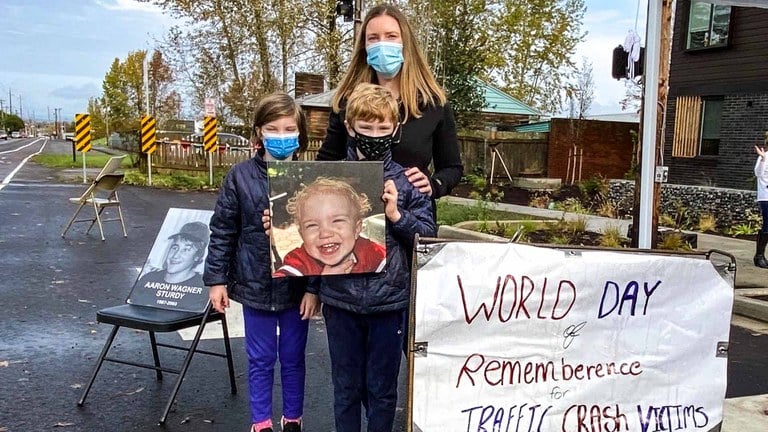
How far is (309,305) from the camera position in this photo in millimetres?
3236

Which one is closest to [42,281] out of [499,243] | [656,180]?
[499,243]

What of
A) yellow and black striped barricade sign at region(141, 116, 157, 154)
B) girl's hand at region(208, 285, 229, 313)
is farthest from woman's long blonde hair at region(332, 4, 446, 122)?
yellow and black striped barricade sign at region(141, 116, 157, 154)

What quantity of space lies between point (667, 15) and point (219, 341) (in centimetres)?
608

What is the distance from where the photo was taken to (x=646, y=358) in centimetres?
268

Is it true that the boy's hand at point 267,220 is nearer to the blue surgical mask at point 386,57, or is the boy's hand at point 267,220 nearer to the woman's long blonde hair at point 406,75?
the woman's long blonde hair at point 406,75

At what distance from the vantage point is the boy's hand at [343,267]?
278 centimetres

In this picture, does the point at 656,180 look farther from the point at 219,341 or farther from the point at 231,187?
the point at 231,187

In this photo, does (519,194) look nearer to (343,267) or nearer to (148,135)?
(148,135)

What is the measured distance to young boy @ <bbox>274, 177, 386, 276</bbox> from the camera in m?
2.74

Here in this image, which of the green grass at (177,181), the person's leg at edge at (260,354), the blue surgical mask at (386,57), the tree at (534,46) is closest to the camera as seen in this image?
the blue surgical mask at (386,57)

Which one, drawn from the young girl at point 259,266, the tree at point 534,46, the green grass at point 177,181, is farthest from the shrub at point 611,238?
the tree at point 534,46

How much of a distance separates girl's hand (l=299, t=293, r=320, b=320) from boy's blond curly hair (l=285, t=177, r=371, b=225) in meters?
0.64

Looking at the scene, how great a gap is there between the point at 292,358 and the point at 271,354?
12cm

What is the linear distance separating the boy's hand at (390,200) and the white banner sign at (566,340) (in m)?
0.34
